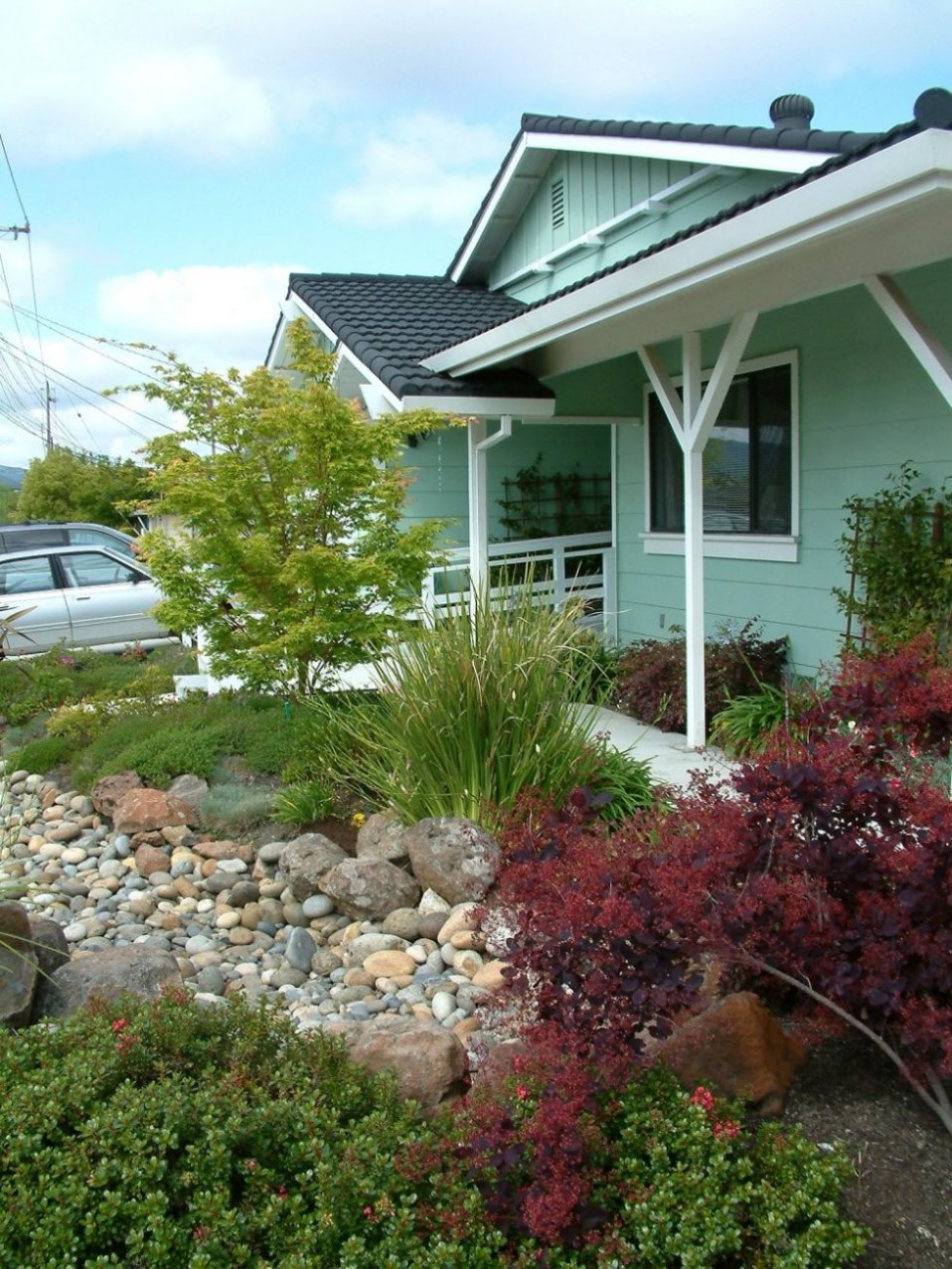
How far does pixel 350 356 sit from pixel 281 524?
11.3 ft

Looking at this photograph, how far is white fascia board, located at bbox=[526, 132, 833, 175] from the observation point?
26.1 feet

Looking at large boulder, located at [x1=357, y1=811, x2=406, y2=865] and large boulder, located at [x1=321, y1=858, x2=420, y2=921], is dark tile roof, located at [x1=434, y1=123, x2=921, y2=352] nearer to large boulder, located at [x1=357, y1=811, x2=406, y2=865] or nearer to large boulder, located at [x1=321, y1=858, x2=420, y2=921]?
large boulder, located at [x1=357, y1=811, x2=406, y2=865]

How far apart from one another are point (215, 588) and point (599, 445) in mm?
5935

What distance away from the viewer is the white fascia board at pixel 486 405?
958 centimetres

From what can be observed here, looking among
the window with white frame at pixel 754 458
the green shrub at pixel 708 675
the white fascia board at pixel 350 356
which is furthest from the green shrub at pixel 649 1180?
the white fascia board at pixel 350 356

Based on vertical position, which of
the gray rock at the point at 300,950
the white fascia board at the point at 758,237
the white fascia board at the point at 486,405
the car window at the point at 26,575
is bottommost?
the gray rock at the point at 300,950

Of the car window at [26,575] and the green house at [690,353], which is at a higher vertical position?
the green house at [690,353]

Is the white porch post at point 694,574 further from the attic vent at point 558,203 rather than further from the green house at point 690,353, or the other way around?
the attic vent at point 558,203

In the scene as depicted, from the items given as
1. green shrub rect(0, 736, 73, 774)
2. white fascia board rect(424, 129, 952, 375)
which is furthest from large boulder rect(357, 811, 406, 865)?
green shrub rect(0, 736, 73, 774)

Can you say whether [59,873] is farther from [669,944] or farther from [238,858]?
[669,944]

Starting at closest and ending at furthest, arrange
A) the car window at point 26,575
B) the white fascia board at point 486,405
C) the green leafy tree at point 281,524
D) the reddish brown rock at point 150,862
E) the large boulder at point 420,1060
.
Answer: the large boulder at point 420,1060 < the reddish brown rock at point 150,862 < the green leafy tree at point 281,524 < the white fascia board at point 486,405 < the car window at point 26,575

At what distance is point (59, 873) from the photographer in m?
6.59

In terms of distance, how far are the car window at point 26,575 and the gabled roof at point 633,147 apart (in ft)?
20.2

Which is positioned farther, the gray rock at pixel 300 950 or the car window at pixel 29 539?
the car window at pixel 29 539
